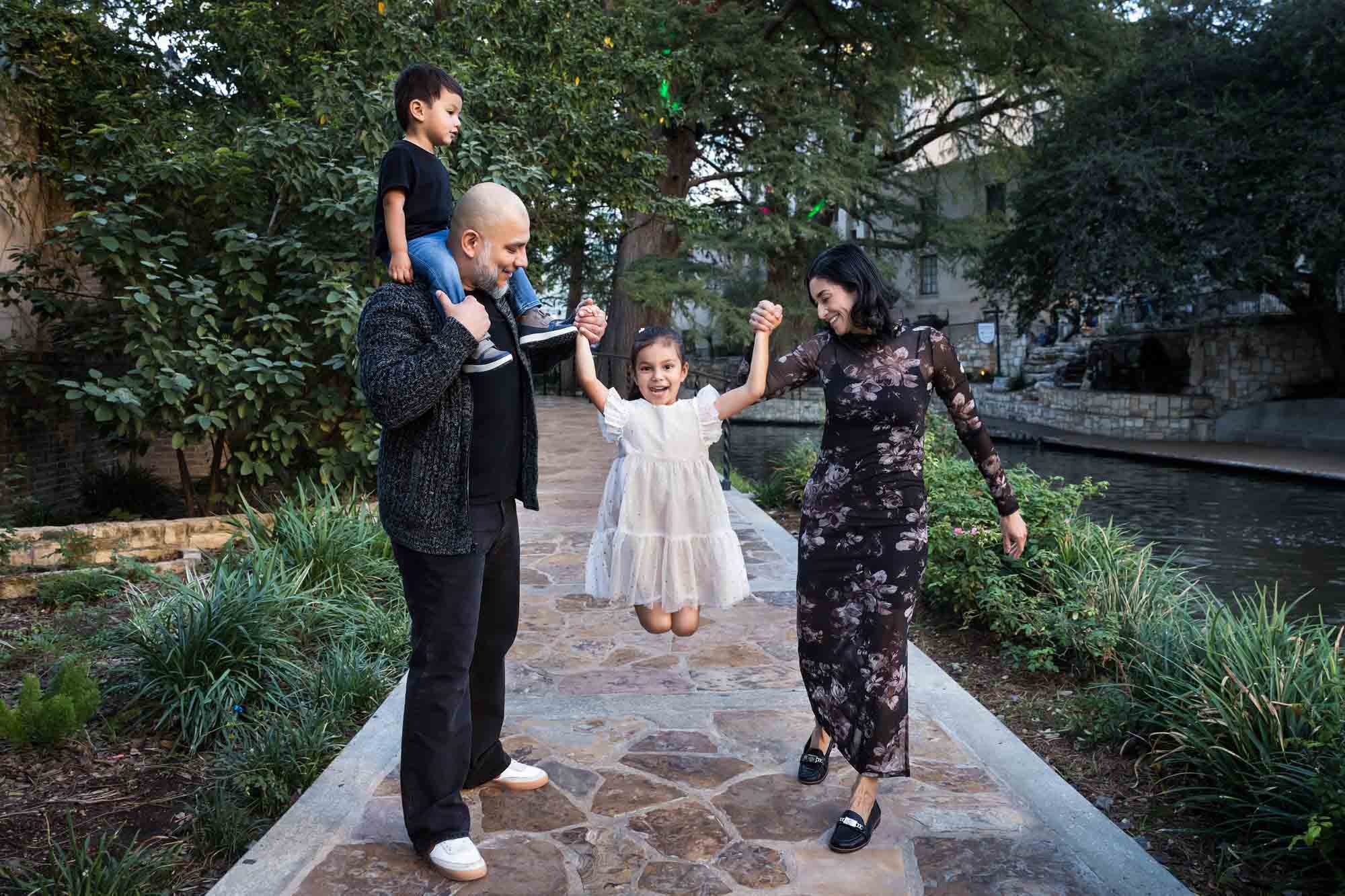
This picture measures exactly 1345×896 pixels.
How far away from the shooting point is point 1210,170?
62.4 ft

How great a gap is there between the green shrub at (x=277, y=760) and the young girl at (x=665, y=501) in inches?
50.2

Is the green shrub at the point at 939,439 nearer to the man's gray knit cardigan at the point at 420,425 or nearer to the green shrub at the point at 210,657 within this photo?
the green shrub at the point at 210,657

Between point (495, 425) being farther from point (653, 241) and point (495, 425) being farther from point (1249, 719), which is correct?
point (653, 241)

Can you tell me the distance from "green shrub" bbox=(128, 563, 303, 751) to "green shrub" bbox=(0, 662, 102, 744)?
12.2 inches

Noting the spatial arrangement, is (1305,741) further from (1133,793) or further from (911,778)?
(911,778)

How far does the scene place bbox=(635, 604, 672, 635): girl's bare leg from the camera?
11.5 ft

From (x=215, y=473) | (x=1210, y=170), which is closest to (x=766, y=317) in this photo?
(x=215, y=473)

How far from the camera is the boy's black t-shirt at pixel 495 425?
9.74 ft

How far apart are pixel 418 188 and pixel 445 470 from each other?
48.7 inches

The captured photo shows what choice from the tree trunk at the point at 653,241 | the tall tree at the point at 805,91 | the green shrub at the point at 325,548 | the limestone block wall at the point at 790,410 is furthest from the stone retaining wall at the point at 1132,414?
the green shrub at the point at 325,548

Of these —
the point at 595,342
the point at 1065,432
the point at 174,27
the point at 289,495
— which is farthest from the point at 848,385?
the point at 1065,432

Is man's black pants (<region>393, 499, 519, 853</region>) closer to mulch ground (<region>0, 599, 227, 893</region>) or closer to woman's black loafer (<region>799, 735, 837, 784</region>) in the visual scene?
mulch ground (<region>0, 599, 227, 893</region>)

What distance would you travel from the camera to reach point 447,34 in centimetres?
931

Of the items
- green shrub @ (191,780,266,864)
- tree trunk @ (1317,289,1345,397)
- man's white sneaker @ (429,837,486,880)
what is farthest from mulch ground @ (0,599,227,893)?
tree trunk @ (1317,289,1345,397)
